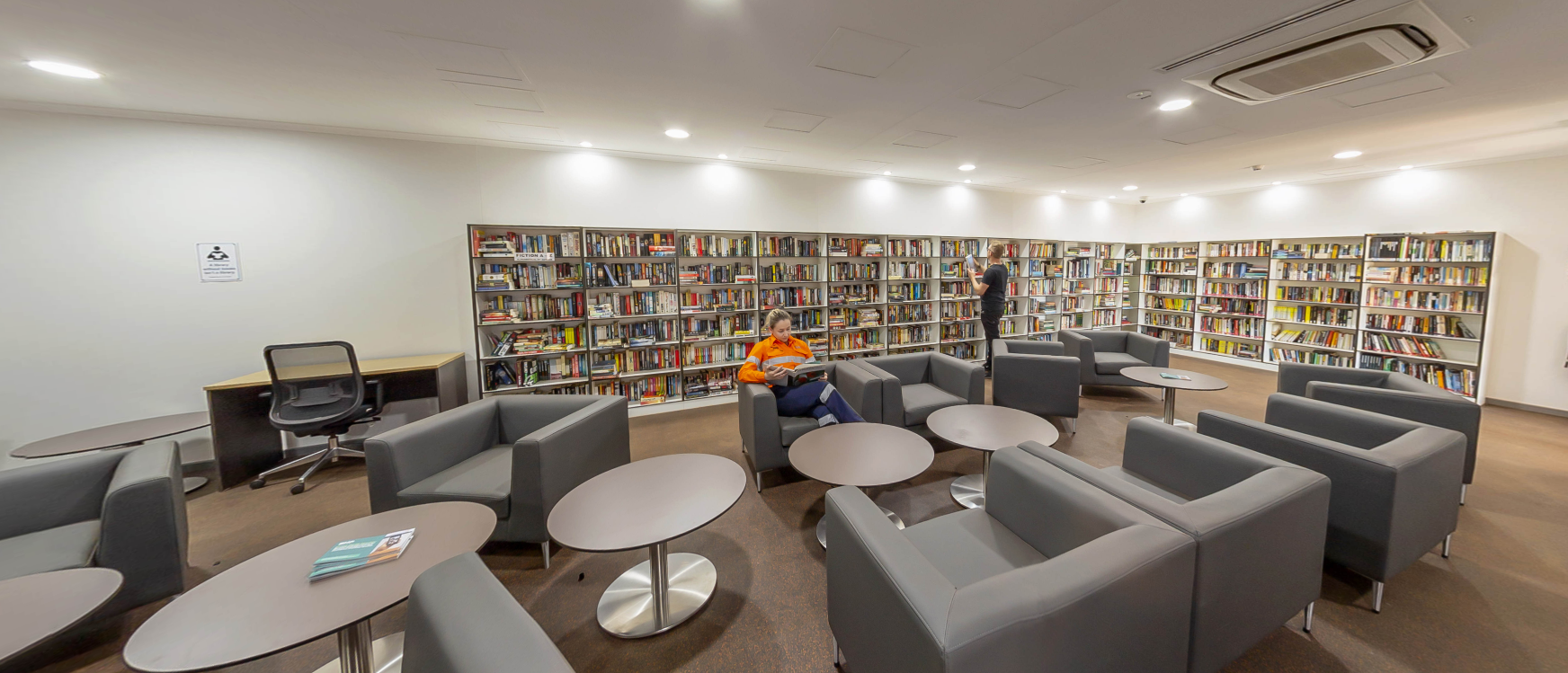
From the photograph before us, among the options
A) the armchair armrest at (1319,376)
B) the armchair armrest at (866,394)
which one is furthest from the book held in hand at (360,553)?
the armchair armrest at (1319,376)

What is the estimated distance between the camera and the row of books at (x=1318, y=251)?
5.94m

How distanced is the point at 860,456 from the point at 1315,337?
7910 millimetres

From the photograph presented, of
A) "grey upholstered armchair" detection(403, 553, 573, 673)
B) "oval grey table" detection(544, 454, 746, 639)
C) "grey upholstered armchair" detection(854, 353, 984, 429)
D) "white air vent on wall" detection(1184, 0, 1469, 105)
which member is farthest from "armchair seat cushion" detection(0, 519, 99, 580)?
"white air vent on wall" detection(1184, 0, 1469, 105)

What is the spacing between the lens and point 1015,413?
2988 mm

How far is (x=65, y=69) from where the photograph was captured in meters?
2.65

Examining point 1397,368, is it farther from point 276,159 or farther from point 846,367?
point 276,159

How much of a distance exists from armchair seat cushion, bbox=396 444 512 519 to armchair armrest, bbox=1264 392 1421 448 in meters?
4.26

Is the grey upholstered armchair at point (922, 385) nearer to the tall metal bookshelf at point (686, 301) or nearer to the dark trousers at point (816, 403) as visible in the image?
the dark trousers at point (816, 403)

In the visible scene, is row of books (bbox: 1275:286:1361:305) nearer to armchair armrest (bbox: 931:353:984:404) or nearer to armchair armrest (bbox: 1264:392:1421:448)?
armchair armrest (bbox: 1264:392:1421:448)

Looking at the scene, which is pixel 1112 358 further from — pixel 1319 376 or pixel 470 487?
pixel 470 487

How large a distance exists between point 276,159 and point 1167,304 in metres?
11.6

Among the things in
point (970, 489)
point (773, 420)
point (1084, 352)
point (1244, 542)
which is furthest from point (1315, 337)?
point (773, 420)

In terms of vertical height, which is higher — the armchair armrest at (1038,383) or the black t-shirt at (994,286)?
the black t-shirt at (994,286)

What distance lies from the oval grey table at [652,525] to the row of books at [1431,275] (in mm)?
8226
